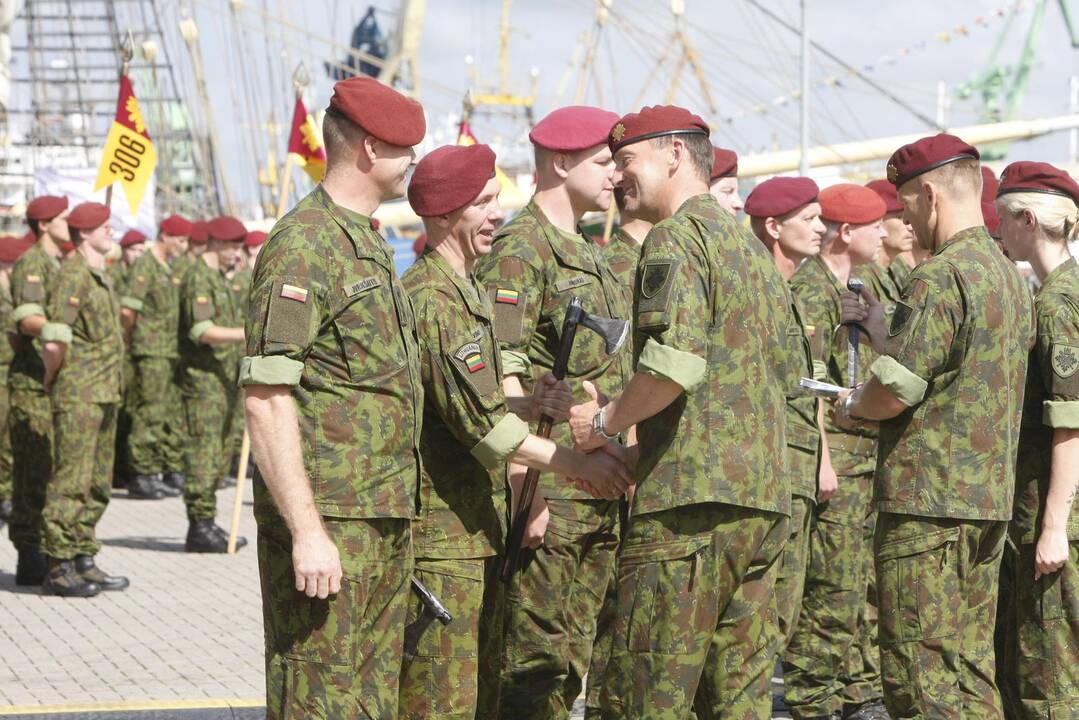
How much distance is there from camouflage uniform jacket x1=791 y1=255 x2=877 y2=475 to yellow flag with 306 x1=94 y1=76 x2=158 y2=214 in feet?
22.3

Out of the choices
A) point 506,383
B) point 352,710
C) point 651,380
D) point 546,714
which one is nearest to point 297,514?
point 352,710

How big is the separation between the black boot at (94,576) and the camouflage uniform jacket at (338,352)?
6.00 m

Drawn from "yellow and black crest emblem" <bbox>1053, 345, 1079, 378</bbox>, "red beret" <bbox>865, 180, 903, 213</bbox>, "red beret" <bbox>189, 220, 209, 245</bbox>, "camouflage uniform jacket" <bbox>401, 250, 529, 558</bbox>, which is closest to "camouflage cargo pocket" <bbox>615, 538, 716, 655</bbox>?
"camouflage uniform jacket" <bbox>401, 250, 529, 558</bbox>

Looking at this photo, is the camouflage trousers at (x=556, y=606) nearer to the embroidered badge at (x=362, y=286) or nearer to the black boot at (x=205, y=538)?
the embroidered badge at (x=362, y=286)

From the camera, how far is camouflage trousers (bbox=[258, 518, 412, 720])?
13.9ft

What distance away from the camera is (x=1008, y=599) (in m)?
5.66

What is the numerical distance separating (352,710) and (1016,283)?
2591 mm

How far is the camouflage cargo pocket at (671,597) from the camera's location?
4562 mm

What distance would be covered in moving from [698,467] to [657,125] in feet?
3.45

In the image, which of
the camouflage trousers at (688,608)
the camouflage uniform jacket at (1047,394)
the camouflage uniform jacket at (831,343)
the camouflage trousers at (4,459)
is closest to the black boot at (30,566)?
the camouflage trousers at (4,459)

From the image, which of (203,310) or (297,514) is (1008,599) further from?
(203,310)

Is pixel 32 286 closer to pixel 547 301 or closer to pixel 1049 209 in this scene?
pixel 547 301

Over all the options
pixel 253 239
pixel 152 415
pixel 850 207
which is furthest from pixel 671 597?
pixel 253 239

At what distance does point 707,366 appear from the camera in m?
4.55
